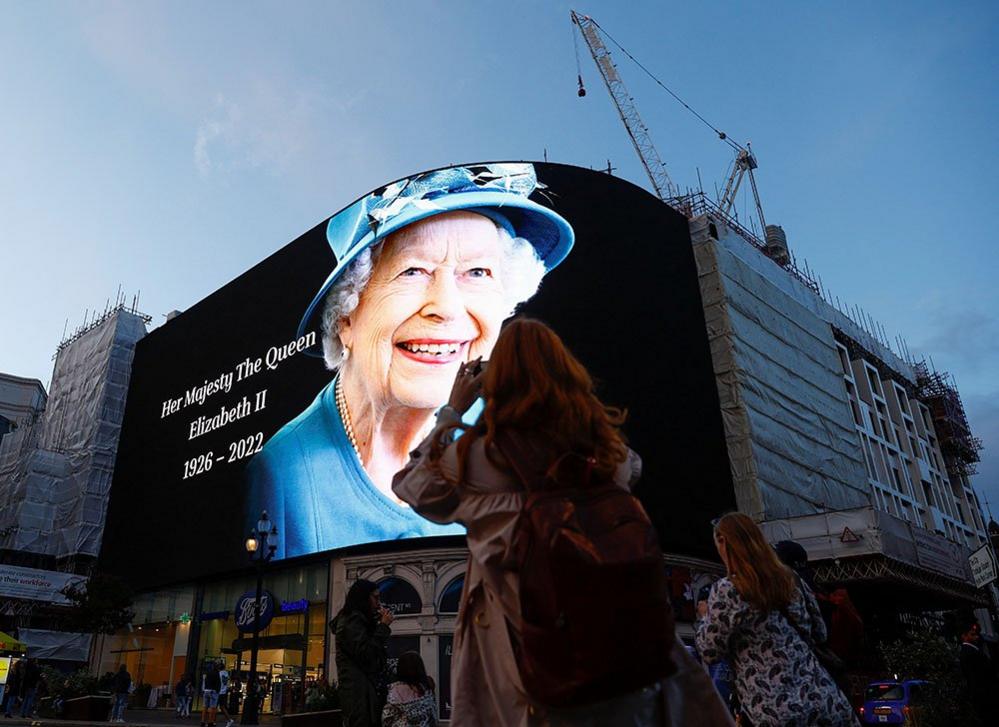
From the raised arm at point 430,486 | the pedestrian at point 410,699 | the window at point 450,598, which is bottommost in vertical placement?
the pedestrian at point 410,699

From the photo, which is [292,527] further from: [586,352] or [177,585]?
[586,352]

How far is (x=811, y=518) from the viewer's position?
24219mm

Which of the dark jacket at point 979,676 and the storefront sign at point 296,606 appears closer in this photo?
the dark jacket at point 979,676

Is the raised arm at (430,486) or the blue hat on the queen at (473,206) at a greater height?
the blue hat on the queen at (473,206)

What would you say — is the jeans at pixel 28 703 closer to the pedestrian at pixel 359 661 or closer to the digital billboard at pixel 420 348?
the digital billboard at pixel 420 348

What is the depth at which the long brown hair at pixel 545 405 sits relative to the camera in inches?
84.7

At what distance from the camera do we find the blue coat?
75.6 feet

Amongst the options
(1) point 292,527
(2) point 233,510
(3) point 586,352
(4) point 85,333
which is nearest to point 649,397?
(3) point 586,352

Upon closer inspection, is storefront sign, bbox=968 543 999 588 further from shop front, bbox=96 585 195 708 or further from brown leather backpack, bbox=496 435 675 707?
shop front, bbox=96 585 195 708

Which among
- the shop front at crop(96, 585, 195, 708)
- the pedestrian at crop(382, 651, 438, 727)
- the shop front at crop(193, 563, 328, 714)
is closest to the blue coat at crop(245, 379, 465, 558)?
the shop front at crop(193, 563, 328, 714)

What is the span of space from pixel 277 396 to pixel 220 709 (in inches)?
426

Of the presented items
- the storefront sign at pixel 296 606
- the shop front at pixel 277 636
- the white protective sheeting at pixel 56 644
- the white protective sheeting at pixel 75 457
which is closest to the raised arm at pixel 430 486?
the shop front at pixel 277 636

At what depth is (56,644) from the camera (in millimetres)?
33875

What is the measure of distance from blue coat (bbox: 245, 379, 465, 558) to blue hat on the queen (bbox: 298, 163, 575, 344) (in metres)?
5.48
